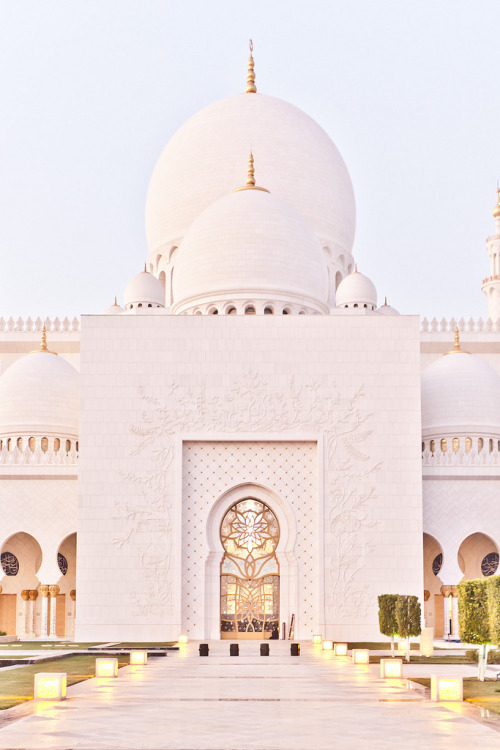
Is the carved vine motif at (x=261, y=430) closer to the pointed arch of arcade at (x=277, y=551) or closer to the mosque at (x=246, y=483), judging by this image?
the mosque at (x=246, y=483)

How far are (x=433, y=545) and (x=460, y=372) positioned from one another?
385 centimetres

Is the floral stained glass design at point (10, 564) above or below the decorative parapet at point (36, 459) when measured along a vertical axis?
below

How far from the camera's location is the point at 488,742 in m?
5.60

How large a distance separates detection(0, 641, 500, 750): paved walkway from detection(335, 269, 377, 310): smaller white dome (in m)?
15.1

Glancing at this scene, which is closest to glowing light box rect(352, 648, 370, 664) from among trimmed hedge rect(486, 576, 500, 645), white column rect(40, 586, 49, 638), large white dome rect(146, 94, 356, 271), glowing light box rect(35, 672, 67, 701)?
trimmed hedge rect(486, 576, 500, 645)

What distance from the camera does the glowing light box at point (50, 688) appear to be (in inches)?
304

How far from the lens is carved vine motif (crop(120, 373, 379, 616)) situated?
1764 centimetres

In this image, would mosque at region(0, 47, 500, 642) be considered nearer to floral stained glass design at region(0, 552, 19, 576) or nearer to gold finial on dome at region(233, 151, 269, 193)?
floral stained glass design at region(0, 552, 19, 576)

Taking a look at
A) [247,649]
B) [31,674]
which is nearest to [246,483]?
[247,649]

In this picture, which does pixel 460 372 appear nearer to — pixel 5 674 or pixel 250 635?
pixel 250 635

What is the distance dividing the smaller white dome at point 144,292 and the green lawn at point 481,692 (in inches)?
653

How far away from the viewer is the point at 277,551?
1808cm

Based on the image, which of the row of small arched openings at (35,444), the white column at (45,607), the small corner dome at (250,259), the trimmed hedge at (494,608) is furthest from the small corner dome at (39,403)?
the trimmed hedge at (494,608)

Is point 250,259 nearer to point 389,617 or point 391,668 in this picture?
point 389,617
